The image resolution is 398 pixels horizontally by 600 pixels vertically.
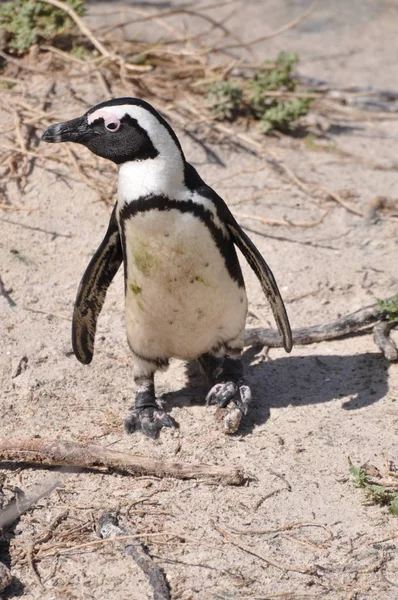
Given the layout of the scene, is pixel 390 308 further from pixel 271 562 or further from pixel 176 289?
pixel 271 562

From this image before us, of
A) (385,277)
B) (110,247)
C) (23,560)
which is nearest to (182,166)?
(110,247)

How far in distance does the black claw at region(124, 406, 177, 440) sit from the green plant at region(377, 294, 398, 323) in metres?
1.01

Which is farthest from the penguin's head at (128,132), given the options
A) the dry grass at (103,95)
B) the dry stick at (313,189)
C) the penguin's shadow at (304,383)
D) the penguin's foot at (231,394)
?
the dry stick at (313,189)

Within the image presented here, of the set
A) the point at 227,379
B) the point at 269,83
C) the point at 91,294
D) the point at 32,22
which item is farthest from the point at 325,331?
the point at 32,22

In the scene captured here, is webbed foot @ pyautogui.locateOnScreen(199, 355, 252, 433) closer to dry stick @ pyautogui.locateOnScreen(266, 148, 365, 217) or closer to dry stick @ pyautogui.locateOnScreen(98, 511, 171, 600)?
dry stick @ pyautogui.locateOnScreen(98, 511, 171, 600)

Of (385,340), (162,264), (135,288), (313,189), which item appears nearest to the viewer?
(162,264)

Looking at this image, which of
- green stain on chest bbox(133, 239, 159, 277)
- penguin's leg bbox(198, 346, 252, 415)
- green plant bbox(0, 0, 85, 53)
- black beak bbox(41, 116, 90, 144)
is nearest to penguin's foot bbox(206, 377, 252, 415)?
penguin's leg bbox(198, 346, 252, 415)

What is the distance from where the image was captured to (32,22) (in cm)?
514

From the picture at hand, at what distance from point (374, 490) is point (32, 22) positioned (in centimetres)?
356

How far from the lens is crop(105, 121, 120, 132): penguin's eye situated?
283 centimetres

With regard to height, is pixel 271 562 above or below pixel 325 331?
above

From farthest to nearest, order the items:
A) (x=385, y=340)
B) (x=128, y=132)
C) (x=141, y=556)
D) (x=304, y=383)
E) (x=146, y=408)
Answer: (x=385, y=340)
(x=304, y=383)
(x=146, y=408)
(x=128, y=132)
(x=141, y=556)

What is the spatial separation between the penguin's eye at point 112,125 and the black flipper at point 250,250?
0.87 ft

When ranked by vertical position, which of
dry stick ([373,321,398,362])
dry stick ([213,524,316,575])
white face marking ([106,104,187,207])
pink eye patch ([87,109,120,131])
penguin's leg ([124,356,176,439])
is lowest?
dry stick ([373,321,398,362])
